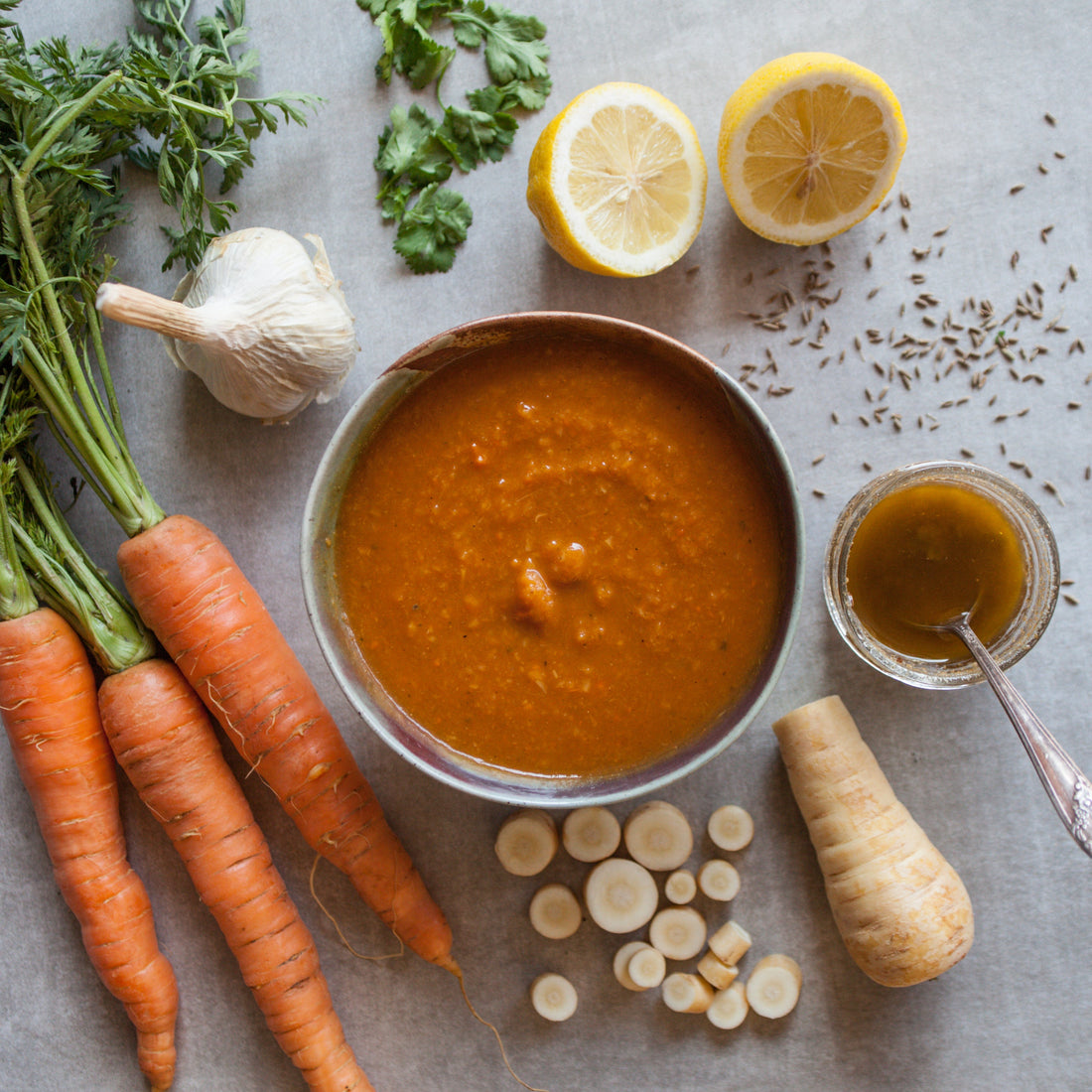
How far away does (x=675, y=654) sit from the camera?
73.9 inches

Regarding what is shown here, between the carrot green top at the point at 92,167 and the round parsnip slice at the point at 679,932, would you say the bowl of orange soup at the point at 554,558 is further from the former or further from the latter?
the carrot green top at the point at 92,167

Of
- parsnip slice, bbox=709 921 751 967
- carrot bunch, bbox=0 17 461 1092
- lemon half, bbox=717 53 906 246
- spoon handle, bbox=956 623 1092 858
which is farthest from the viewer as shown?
parsnip slice, bbox=709 921 751 967

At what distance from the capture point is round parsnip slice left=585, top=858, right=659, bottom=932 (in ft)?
7.11

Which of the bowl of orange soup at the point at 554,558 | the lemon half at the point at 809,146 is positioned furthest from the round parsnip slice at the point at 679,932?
the lemon half at the point at 809,146

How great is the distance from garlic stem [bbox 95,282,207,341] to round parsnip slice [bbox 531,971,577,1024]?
1.74 m

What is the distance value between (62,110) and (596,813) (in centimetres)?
203

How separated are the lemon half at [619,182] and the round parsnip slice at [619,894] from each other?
143cm

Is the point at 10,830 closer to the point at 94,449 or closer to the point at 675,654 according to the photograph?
the point at 94,449

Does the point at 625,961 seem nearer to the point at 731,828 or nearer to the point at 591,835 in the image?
the point at 591,835

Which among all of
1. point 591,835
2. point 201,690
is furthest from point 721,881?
point 201,690

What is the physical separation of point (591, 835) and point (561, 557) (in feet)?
2.56

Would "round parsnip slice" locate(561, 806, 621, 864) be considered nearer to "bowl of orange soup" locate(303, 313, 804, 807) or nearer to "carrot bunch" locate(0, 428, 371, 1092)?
"bowl of orange soup" locate(303, 313, 804, 807)

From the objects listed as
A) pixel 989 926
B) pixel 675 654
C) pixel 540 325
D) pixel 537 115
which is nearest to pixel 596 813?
pixel 675 654

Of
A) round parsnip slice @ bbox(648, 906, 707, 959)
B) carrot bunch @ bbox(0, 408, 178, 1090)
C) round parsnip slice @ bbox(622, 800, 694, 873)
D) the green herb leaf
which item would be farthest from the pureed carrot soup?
carrot bunch @ bbox(0, 408, 178, 1090)
